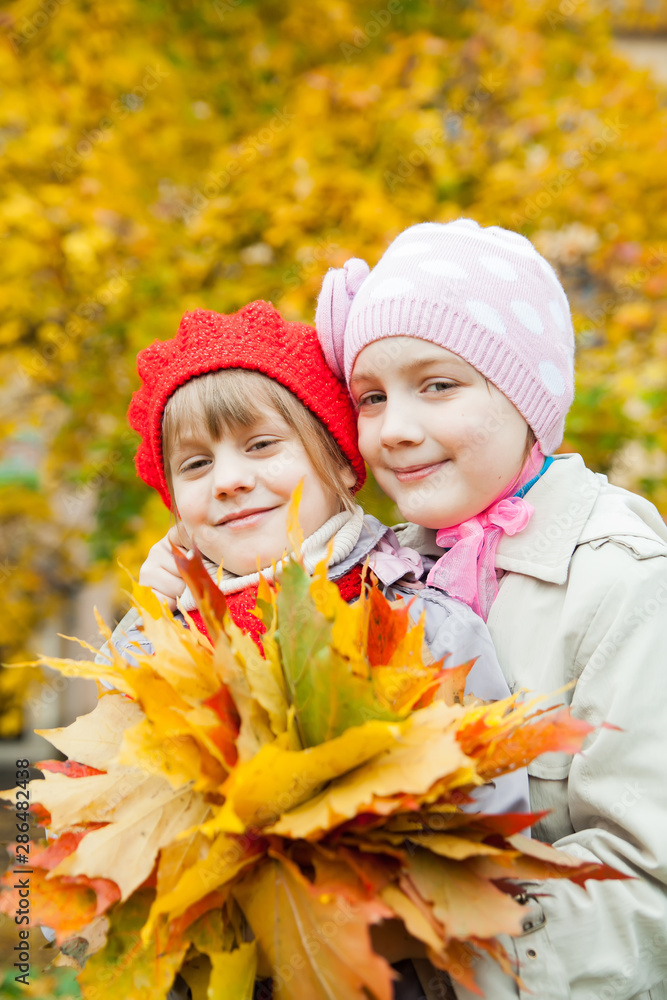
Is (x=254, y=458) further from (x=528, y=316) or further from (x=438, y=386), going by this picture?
(x=528, y=316)

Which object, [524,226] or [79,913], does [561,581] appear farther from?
[524,226]

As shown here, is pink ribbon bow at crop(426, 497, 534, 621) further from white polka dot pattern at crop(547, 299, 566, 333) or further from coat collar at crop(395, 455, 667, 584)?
white polka dot pattern at crop(547, 299, 566, 333)

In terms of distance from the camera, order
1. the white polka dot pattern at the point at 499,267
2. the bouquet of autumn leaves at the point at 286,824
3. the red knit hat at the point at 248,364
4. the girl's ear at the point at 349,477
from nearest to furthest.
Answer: the bouquet of autumn leaves at the point at 286,824
the white polka dot pattern at the point at 499,267
the red knit hat at the point at 248,364
the girl's ear at the point at 349,477

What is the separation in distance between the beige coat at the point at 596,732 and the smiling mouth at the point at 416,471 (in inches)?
8.6

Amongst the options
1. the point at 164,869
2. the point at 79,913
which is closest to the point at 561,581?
the point at 164,869

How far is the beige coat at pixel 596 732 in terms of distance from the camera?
4.50 feet

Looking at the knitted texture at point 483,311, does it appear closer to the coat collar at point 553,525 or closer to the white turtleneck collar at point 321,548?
the coat collar at point 553,525

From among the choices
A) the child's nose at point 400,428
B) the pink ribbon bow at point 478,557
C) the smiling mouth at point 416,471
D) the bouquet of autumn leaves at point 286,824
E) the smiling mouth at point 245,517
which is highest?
the child's nose at point 400,428

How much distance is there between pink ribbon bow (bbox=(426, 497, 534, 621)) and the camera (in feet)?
5.56

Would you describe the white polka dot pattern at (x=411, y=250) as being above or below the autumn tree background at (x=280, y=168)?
below

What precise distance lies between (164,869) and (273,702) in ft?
0.89

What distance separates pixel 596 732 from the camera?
145 centimetres

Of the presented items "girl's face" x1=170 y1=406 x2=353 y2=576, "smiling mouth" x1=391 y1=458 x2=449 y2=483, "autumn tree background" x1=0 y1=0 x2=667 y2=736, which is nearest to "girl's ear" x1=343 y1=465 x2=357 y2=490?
"girl's face" x1=170 y1=406 x2=353 y2=576

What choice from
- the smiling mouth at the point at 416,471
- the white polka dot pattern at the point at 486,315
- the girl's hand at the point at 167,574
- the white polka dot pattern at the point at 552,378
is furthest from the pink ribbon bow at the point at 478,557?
the girl's hand at the point at 167,574
